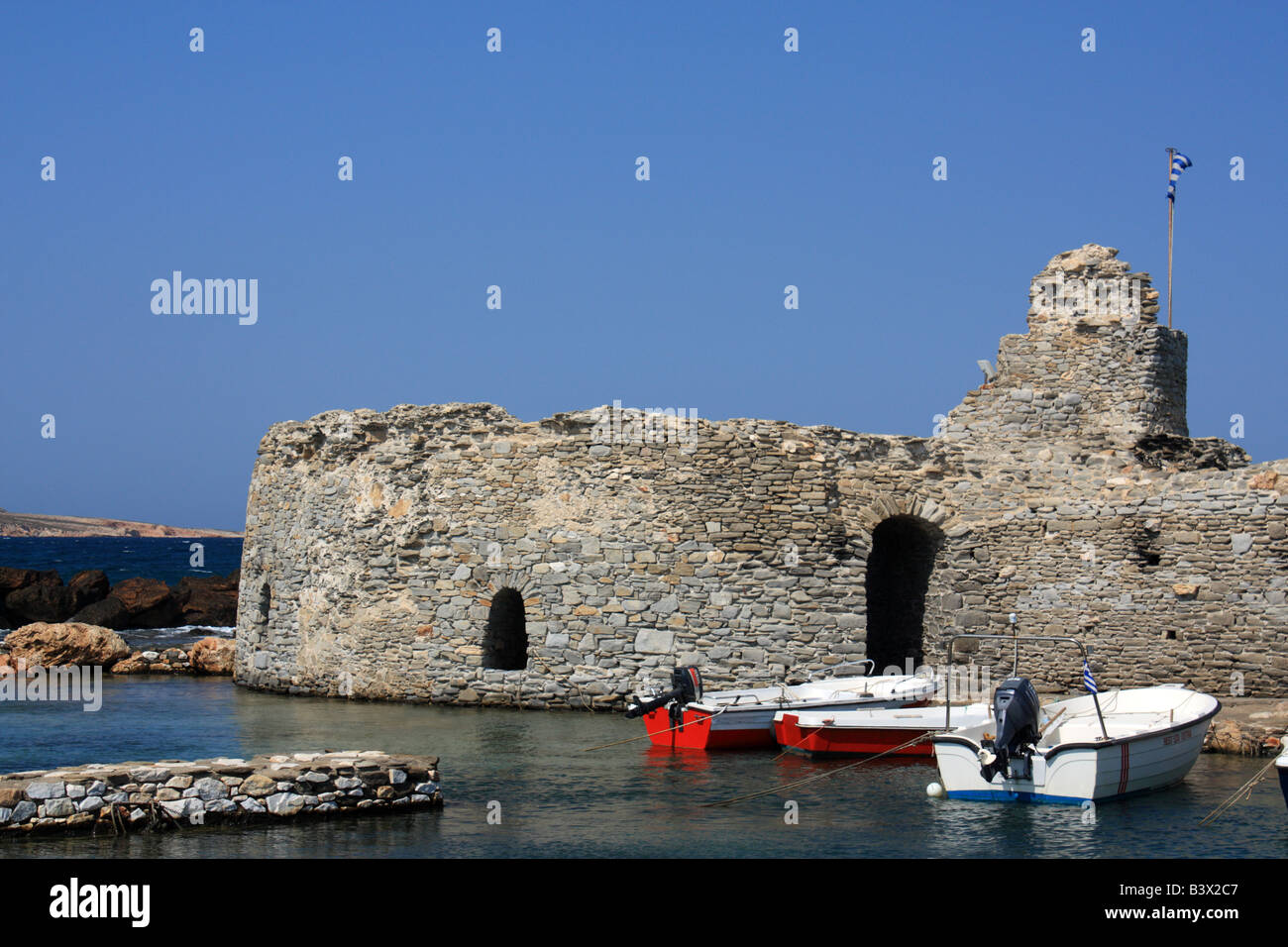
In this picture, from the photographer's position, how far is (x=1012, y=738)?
13242mm

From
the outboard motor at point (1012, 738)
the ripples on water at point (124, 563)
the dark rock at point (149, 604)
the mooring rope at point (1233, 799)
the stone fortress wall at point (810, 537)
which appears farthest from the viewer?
the ripples on water at point (124, 563)

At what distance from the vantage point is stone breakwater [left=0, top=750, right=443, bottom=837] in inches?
436

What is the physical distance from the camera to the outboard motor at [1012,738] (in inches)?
518

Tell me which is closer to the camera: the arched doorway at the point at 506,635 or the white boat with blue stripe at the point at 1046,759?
the white boat with blue stripe at the point at 1046,759

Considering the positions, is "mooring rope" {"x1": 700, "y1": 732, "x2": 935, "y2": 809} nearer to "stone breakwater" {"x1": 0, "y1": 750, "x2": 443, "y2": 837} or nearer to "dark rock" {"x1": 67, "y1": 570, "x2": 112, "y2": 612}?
"stone breakwater" {"x1": 0, "y1": 750, "x2": 443, "y2": 837}

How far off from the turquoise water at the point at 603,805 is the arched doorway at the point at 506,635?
1083mm

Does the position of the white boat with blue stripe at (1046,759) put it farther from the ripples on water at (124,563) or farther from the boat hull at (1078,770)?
the ripples on water at (124,563)

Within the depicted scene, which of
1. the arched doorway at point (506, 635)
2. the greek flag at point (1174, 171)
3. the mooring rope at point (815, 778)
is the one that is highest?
the greek flag at point (1174, 171)

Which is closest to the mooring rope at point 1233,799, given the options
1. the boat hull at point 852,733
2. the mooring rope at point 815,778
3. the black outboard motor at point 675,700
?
the mooring rope at point 815,778

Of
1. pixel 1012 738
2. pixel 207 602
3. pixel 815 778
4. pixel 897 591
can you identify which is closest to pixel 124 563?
pixel 207 602

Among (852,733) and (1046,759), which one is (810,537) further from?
(1046,759)

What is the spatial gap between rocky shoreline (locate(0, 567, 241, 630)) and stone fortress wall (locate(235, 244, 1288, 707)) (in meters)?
19.1
